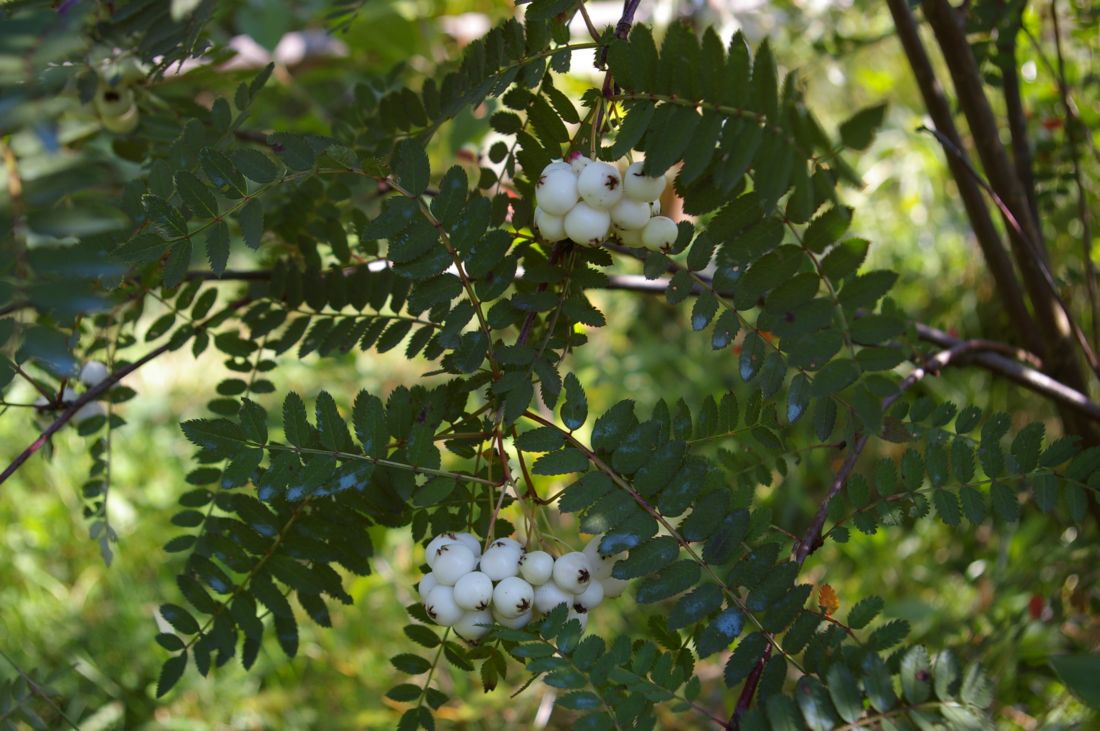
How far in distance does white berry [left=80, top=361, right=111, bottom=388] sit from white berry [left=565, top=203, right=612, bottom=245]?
1.62 ft

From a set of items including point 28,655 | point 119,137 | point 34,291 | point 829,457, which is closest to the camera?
point 34,291

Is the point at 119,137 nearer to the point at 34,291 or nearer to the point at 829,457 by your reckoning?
the point at 34,291

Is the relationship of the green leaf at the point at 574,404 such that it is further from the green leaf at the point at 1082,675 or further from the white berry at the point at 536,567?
the green leaf at the point at 1082,675

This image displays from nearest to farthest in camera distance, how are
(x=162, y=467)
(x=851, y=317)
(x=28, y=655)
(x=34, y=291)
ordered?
(x=34, y=291)
(x=851, y=317)
(x=28, y=655)
(x=162, y=467)

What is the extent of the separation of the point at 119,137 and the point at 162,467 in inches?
47.5

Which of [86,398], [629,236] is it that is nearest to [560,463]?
[629,236]

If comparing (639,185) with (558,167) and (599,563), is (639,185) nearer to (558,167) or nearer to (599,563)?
(558,167)

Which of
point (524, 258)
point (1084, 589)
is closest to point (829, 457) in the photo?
point (1084, 589)

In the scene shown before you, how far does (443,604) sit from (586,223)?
0.23 metres

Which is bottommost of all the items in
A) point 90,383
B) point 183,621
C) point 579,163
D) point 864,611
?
point 864,611

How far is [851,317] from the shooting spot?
1.84 ft

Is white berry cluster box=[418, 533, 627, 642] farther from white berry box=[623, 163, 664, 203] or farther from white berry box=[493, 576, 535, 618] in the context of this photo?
white berry box=[623, 163, 664, 203]

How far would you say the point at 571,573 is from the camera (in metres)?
0.56

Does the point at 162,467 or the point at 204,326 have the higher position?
the point at 162,467
